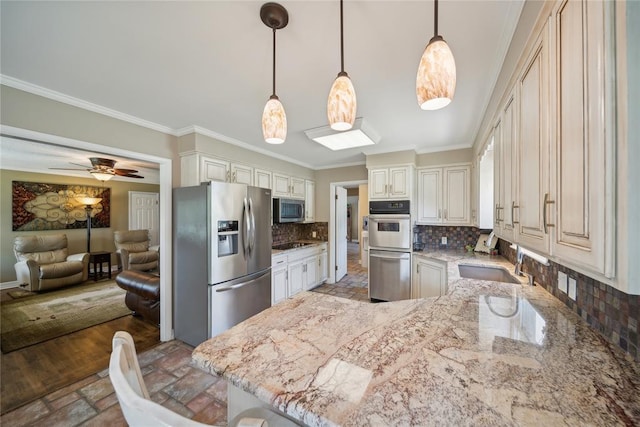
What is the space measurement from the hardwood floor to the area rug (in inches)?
10.3

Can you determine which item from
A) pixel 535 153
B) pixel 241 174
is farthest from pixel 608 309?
pixel 241 174

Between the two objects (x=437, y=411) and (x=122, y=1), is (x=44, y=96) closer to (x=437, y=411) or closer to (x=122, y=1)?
(x=122, y=1)

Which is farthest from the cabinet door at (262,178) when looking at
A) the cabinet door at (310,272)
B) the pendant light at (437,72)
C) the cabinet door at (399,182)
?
the pendant light at (437,72)

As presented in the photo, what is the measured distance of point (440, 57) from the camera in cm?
81

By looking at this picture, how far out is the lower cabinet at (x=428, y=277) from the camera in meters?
2.86

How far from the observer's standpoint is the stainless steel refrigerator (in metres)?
2.47

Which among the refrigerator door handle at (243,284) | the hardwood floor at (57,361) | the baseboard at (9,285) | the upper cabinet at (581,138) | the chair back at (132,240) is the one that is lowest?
the hardwood floor at (57,361)

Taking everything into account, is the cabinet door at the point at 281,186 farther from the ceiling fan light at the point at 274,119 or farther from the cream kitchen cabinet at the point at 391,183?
the ceiling fan light at the point at 274,119

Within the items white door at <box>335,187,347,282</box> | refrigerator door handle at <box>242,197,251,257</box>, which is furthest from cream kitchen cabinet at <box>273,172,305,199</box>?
refrigerator door handle at <box>242,197,251,257</box>

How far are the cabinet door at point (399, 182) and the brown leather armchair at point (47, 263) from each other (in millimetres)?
6269

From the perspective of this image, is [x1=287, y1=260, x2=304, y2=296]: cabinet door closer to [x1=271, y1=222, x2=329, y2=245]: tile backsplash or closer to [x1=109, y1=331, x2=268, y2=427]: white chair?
[x1=271, y1=222, x2=329, y2=245]: tile backsplash

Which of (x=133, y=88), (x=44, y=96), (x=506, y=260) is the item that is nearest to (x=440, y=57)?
(x=133, y=88)

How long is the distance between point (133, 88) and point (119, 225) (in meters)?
5.64

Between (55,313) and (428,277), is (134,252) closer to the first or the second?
(55,313)
